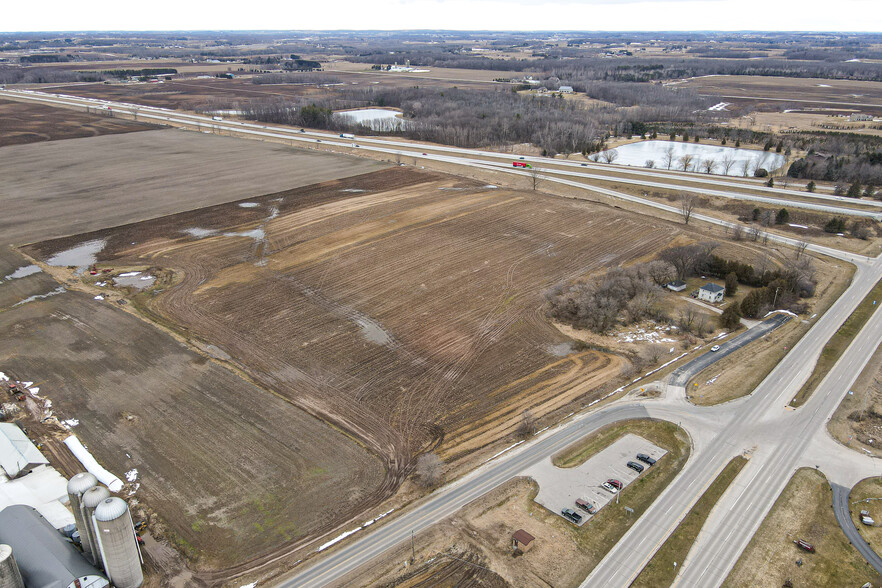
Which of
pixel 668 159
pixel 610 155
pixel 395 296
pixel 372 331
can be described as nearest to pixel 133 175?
pixel 395 296

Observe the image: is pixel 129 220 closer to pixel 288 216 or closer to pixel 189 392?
pixel 288 216

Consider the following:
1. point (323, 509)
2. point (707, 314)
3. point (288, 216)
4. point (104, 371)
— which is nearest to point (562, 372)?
point (707, 314)

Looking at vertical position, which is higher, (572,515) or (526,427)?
(526,427)

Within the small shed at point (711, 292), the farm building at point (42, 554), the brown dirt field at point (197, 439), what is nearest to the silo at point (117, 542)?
the farm building at point (42, 554)

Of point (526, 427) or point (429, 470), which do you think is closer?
point (429, 470)

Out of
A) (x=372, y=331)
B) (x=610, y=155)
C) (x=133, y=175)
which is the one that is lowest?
(x=372, y=331)

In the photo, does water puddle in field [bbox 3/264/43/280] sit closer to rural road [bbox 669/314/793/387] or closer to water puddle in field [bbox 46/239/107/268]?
water puddle in field [bbox 46/239/107/268]

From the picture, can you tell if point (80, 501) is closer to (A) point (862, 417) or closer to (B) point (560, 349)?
(B) point (560, 349)

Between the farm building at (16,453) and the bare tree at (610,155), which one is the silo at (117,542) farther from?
the bare tree at (610,155)
